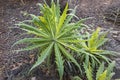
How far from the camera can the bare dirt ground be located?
4203 millimetres

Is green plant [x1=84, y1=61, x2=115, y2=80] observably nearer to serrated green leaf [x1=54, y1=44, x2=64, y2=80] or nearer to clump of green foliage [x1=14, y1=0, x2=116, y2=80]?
clump of green foliage [x1=14, y1=0, x2=116, y2=80]

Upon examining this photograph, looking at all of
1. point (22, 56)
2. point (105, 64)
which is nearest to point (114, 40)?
point (105, 64)

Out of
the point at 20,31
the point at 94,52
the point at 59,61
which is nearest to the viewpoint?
the point at 59,61

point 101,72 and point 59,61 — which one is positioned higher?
point 59,61

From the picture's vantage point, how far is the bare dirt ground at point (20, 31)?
4.20 metres

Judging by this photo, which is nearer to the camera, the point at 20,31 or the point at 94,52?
the point at 94,52

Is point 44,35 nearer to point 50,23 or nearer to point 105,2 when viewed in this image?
point 50,23

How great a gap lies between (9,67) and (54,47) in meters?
0.98

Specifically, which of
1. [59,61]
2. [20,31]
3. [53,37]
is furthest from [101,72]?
[20,31]

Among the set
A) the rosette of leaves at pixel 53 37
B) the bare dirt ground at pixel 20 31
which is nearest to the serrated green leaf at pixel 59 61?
the rosette of leaves at pixel 53 37

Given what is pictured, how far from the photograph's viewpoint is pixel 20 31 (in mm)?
5344

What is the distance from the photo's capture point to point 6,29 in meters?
5.50

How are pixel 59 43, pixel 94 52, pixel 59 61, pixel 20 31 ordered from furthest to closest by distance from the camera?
pixel 20 31
pixel 94 52
pixel 59 43
pixel 59 61

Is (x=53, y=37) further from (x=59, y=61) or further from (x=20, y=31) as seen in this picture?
(x=20, y=31)
